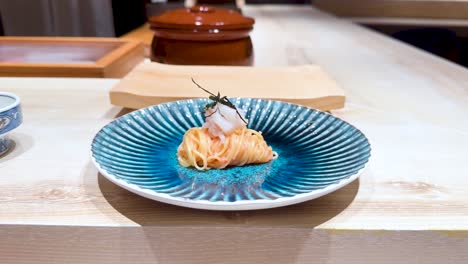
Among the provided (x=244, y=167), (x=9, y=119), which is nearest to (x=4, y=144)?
(x=9, y=119)

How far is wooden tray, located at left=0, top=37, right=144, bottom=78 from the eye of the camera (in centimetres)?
107

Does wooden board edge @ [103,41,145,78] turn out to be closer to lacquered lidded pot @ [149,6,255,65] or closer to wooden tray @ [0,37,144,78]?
wooden tray @ [0,37,144,78]

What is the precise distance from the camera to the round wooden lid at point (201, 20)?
3.17ft

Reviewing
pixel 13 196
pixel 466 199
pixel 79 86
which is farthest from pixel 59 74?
pixel 466 199

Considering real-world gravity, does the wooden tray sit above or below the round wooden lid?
below

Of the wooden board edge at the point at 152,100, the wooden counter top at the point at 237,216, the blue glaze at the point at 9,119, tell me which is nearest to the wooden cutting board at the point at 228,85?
the wooden board edge at the point at 152,100

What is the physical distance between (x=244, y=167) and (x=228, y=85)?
33 cm

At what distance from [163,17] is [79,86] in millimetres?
257

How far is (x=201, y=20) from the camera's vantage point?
983 mm

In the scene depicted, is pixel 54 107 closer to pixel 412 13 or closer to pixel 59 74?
pixel 59 74

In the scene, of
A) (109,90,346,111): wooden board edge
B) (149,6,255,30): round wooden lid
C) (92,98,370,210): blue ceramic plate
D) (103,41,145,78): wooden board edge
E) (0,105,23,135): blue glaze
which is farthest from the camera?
(103,41,145,78): wooden board edge

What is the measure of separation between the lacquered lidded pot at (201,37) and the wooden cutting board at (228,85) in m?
0.07

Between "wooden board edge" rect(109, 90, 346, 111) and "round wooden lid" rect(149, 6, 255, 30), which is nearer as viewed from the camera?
"wooden board edge" rect(109, 90, 346, 111)

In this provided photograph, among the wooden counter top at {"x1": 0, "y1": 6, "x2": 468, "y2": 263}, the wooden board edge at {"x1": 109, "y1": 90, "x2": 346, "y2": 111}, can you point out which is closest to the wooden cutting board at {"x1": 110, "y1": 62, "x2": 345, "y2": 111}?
the wooden board edge at {"x1": 109, "y1": 90, "x2": 346, "y2": 111}
